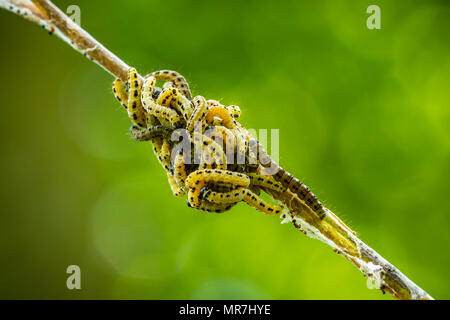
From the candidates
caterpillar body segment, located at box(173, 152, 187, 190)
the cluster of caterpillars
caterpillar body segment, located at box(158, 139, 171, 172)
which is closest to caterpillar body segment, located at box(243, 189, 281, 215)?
the cluster of caterpillars

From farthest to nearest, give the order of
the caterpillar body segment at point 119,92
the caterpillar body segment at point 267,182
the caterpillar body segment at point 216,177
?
Result: the caterpillar body segment at point 119,92 → the caterpillar body segment at point 267,182 → the caterpillar body segment at point 216,177

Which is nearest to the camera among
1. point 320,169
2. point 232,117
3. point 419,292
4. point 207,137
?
point 419,292

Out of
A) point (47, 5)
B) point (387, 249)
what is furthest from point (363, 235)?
point (47, 5)

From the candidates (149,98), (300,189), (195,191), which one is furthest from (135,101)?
(300,189)

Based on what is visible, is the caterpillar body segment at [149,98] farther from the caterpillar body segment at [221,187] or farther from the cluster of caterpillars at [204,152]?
the caterpillar body segment at [221,187]

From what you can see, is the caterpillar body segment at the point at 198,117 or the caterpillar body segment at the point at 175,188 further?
the caterpillar body segment at the point at 175,188

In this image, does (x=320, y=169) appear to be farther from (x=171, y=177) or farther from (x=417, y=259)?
(x=171, y=177)

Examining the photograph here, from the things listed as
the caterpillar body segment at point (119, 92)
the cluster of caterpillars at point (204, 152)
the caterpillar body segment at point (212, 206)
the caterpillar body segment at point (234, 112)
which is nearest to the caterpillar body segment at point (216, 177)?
the cluster of caterpillars at point (204, 152)
